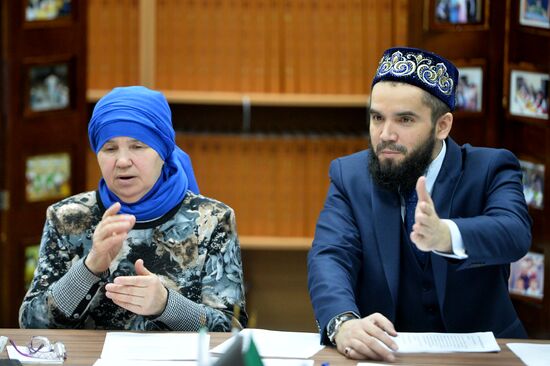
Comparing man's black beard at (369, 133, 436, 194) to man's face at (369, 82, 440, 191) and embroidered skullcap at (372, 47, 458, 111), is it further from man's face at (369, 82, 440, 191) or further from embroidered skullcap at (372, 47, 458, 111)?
embroidered skullcap at (372, 47, 458, 111)

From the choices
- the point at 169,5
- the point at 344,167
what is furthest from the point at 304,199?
the point at 344,167

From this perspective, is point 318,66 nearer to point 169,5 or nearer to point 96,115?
point 169,5

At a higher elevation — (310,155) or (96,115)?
(96,115)

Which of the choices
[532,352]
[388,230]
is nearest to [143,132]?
[388,230]

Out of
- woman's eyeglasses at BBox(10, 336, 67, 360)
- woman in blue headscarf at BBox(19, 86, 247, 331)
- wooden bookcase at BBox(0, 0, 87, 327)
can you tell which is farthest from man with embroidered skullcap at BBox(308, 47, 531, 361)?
wooden bookcase at BBox(0, 0, 87, 327)

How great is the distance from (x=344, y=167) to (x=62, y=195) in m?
2.25

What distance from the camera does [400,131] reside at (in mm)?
2920

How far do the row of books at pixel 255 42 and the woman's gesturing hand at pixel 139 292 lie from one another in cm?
245

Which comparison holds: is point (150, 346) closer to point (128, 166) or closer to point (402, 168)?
point (128, 166)

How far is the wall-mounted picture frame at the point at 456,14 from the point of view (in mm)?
4840

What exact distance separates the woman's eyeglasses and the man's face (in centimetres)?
99

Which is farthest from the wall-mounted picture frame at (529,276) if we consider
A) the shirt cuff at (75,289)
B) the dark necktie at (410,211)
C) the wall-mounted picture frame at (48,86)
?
the shirt cuff at (75,289)

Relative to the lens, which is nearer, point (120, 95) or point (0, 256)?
point (120, 95)

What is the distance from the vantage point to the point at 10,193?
16.0 feet
